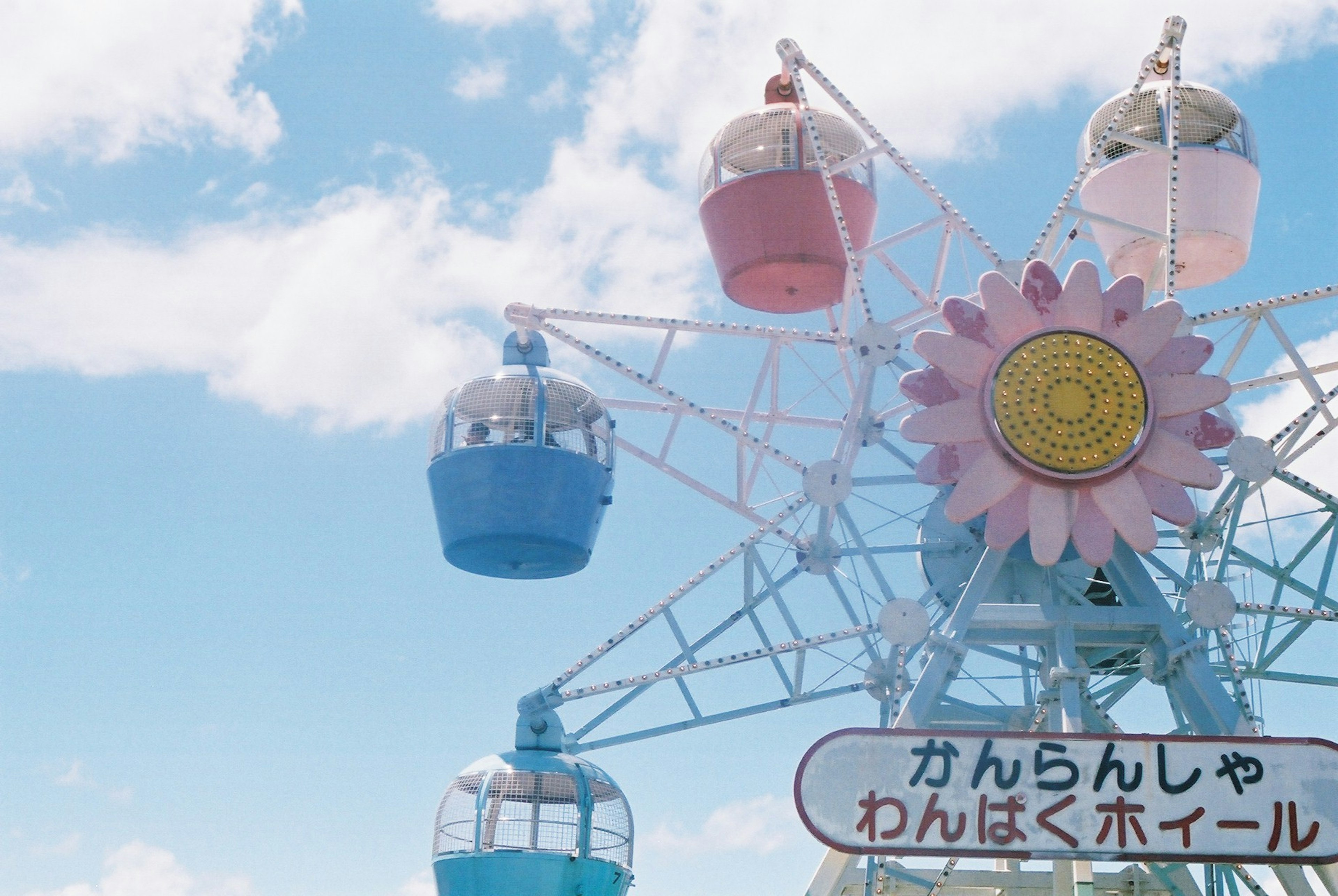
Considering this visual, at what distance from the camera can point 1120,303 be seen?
15.0 metres

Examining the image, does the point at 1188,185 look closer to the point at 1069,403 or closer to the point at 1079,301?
the point at 1079,301

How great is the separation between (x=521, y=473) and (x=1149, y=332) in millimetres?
9230

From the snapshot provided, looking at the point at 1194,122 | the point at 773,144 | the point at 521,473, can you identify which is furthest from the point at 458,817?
the point at 1194,122

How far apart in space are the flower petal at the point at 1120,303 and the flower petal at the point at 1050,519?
1.70 meters

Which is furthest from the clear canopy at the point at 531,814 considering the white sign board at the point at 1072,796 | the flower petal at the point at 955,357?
the flower petal at the point at 955,357

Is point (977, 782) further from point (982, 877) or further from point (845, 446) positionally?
point (982, 877)

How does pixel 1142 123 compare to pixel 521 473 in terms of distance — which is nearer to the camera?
pixel 521 473

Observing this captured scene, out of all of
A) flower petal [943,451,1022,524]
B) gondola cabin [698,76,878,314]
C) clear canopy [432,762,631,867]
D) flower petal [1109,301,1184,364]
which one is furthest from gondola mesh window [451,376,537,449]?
flower petal [1109,301,1184,364]

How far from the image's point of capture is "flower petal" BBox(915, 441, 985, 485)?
571 inches

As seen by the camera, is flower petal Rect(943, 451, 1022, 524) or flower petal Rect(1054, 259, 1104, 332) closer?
flower petal Rect(943, 451, 1022, 524)

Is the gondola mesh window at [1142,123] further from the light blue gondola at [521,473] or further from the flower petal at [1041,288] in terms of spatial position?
the light blue gondola at [521,473]

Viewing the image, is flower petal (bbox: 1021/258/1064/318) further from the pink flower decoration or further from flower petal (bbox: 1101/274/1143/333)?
flower petal (bbox: 1101/274/1143/333)

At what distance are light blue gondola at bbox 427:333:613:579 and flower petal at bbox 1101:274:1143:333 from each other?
8745mm

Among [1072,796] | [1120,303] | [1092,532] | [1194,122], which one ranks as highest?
[1194,122]
